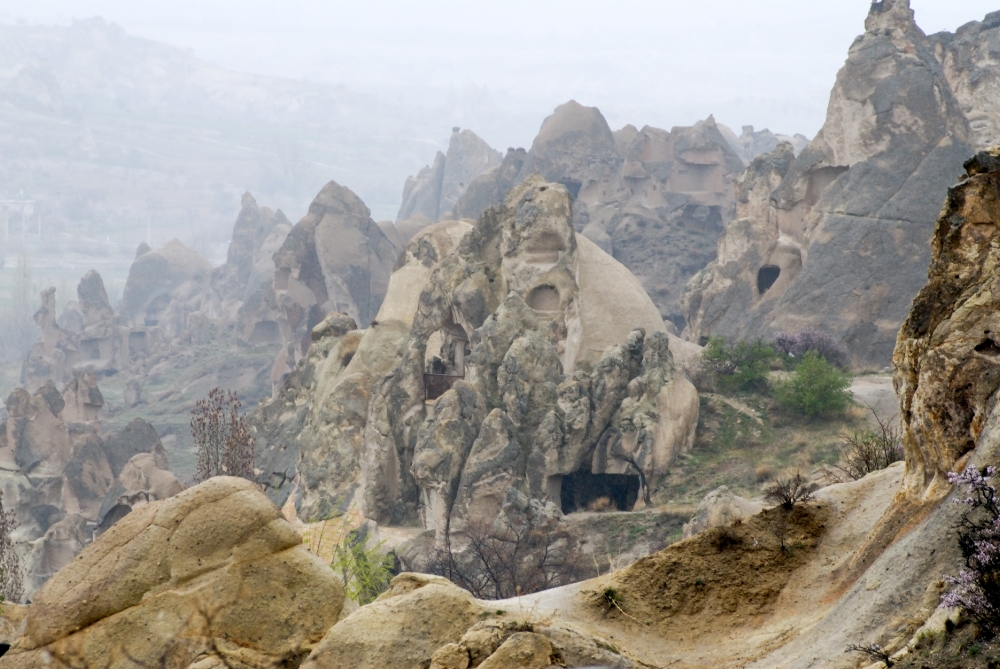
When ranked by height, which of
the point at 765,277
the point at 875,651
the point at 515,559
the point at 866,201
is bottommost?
the point at 515,559

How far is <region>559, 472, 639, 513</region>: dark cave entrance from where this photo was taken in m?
28.2

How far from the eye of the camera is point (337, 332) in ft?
133

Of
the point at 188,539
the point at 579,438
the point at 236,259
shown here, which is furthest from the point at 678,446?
the point at 236,259

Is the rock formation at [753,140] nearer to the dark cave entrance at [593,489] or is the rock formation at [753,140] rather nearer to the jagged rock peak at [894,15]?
the jagged rock peak at [894,15]

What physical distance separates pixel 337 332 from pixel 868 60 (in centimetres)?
2272

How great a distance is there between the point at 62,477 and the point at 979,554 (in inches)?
1976

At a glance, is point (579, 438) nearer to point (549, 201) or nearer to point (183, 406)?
point (549, 201)

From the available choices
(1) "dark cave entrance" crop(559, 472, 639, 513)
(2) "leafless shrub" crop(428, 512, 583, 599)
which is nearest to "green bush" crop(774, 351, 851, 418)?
(1) "dark cave entrance" crop(559, 472, 639, 513)

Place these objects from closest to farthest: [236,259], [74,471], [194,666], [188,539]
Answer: [194,666] → [188,539] → [74,471] → [236,259]

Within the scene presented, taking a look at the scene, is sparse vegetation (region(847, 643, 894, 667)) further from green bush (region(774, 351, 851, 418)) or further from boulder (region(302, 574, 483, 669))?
green bush (region(774, 351, 851, 418))

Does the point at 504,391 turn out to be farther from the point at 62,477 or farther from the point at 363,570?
the point at 62,477

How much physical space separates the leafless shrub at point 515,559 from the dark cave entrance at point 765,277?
24375 mm

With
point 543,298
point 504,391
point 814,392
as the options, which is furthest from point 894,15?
point 504,391

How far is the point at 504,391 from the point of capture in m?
28.4
